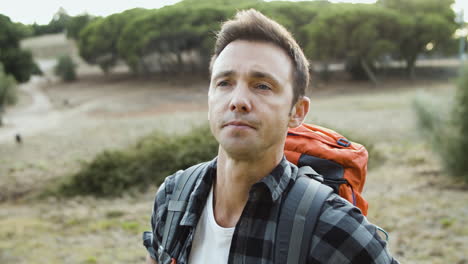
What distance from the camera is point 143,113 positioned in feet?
73.0

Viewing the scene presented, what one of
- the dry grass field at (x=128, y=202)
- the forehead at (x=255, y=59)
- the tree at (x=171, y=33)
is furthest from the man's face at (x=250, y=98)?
the tree at (x=171, y=33)

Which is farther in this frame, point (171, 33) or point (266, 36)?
point (171, 33)

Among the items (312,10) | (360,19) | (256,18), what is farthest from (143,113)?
(256,18)

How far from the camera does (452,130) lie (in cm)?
795

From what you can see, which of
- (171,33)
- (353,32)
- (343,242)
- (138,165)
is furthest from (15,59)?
(353,32)

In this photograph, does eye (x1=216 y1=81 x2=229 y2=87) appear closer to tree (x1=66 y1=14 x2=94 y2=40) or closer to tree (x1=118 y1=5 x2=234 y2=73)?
A: tree (x1=66 y1=14 x2=94 y2=40)

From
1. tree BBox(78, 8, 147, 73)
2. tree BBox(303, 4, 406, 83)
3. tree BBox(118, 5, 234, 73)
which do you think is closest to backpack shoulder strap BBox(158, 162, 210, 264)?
tree BBox(118, 5, 234, 73)

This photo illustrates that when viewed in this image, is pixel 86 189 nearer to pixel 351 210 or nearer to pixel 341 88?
pixel 351 210

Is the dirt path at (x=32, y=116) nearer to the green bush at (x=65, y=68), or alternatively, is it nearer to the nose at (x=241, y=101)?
the green bush at (x=65, y=68)

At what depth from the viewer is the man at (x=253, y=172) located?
1284 millimetres

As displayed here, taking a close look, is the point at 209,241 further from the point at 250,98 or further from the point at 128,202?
the point at 128,202

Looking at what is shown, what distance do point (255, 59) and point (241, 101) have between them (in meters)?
0.18

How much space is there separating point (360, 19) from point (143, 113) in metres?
13.4

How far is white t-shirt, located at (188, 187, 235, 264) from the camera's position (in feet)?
4.79
